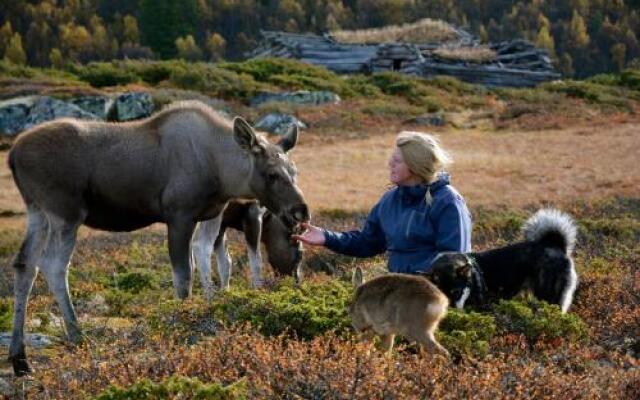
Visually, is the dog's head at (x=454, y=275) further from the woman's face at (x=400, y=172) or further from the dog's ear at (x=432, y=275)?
the woman's face at (x=400, y=172)

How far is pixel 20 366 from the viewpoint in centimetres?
761

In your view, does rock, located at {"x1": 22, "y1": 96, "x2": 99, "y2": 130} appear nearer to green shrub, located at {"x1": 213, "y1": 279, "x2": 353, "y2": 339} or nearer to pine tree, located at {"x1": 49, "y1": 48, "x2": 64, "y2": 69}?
green shrub, located at {"x1": 213, "y1": 279, "x2": 353, "y2": 339}

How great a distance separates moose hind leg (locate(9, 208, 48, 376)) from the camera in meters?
7.68

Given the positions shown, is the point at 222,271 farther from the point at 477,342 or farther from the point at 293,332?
the point at 477,342

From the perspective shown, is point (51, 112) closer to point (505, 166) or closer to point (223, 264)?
point (505, 166)

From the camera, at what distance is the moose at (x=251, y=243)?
1086cm

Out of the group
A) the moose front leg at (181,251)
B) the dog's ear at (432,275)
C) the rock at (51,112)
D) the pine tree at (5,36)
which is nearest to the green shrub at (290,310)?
the dog's ear at (432,275)

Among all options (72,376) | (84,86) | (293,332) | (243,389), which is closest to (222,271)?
(293,332)

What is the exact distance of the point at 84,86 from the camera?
125 ft

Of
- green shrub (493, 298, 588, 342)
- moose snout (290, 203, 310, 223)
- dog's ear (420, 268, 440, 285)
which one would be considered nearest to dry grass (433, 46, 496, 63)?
moose snout (290, 203, 310, 223)

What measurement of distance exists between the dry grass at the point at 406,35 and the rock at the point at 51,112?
27.4 meters

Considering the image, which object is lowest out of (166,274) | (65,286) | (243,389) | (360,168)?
(360,168)

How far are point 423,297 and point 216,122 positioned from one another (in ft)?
13.2

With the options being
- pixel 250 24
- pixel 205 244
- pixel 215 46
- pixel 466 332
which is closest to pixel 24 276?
pixel 205 244
